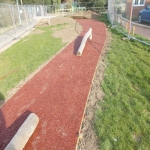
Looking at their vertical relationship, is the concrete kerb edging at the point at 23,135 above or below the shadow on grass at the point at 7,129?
above

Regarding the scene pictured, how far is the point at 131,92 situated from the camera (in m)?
4.88

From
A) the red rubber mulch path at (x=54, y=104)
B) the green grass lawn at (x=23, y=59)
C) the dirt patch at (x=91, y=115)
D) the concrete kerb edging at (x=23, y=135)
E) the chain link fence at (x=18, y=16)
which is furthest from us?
the chain link fence at (x=18, y=16)

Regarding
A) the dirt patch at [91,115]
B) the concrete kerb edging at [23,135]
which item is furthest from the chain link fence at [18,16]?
the concrete kerb edging at [23,135]

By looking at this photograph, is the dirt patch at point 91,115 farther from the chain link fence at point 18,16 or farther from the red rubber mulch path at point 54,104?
the chain link fence at point 18,16

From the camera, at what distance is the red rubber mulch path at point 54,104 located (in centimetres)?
362

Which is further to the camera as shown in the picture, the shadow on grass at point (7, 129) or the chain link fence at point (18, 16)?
the chain link fence at point (18, 16)

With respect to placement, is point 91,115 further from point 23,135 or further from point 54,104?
point 23,135

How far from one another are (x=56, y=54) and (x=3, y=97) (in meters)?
3.83

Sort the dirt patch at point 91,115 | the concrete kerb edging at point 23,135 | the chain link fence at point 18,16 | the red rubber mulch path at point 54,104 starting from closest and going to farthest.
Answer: the concrete kerb edging at point 23,135 < the dirt patch at point 91,115 < the red rubber mulch path at point 54,104 < the chain link fence at point 18,16

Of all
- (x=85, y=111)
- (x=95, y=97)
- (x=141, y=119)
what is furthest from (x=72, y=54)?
(x=141, y=119)

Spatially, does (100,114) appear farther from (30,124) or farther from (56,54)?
(56,54)

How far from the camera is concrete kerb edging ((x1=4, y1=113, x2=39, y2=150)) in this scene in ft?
10.2

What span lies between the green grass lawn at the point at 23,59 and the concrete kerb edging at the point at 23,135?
2.20 metres

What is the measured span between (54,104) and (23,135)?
1465 mm
